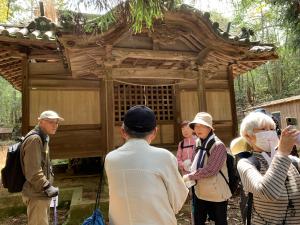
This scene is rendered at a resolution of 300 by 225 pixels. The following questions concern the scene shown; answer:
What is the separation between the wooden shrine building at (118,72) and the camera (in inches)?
244

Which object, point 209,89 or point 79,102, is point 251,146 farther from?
point 209,89

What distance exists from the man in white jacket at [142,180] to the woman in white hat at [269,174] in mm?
511

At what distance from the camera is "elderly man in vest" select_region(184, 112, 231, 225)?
3.59 metres

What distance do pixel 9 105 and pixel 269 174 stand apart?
38.2 meters

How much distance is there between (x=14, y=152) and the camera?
12.5 feet

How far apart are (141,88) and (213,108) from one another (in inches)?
93.5

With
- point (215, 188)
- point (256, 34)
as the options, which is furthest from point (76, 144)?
point (256, 34)

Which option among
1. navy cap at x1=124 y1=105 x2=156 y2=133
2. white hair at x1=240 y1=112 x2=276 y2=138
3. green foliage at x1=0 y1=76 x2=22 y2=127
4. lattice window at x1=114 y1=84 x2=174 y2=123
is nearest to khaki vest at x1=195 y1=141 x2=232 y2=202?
white hair at x1=240 y1=112 x2=276 y2=138

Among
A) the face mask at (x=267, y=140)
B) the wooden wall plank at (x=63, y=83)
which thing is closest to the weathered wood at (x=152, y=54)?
the wooden wall plank at (x=63, y=83)

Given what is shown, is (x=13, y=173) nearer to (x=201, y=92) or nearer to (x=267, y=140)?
(x=267, y=140)

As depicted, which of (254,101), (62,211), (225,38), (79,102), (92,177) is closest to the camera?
(225,38)

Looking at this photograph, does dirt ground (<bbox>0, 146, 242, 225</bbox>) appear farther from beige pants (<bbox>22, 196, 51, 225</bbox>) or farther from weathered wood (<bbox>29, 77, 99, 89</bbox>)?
weathered wood (<bbox>29, 77, 99, 89</bbox>)

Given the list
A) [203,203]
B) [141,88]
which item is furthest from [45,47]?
[203,203]

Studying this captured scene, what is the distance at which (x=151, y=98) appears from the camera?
8.82 metres
